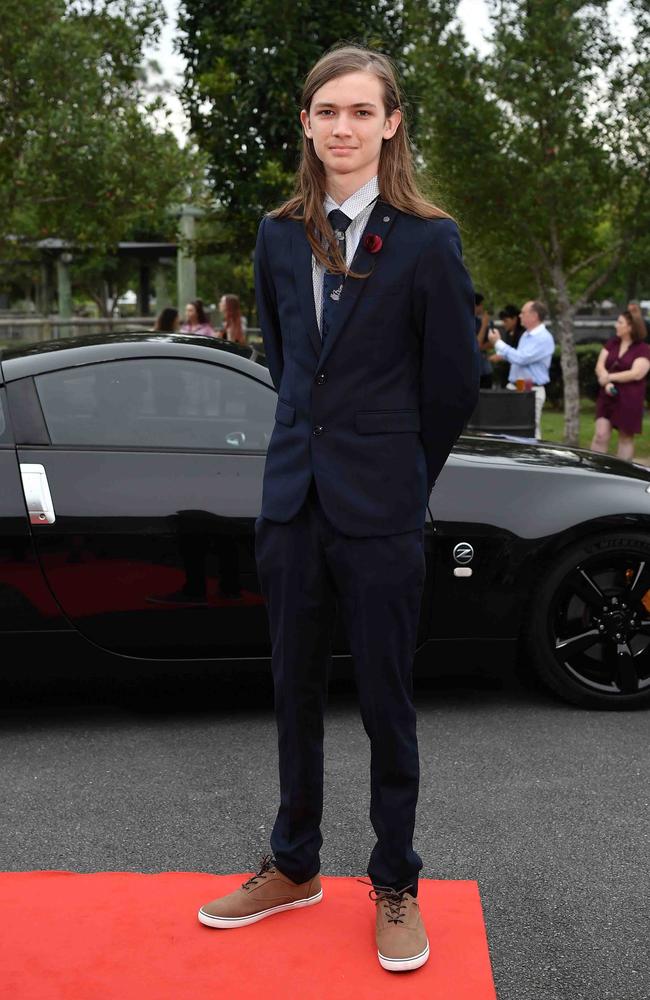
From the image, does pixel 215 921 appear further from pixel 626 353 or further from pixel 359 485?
pixel 626 353

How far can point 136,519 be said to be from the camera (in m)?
4.07

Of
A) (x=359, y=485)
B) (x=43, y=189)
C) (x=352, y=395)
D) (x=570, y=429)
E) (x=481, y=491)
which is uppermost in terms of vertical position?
A: (x=43, y=189)

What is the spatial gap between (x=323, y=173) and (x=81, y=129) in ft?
40.8

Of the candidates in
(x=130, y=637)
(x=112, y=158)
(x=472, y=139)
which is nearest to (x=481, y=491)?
(x=130, y=637)

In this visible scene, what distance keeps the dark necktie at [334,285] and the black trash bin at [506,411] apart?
7035 millimetres

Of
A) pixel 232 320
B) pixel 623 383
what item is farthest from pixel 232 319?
pixel 623 383

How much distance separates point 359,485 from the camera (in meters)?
2.53

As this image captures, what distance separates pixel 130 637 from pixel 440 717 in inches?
47.8

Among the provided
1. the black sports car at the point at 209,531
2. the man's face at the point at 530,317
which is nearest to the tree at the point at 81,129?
the man's face at the point at 530,317

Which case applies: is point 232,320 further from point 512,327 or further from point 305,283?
point 305,283

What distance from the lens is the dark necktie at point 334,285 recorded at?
8.33ft

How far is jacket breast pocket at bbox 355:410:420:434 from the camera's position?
2.52 meters

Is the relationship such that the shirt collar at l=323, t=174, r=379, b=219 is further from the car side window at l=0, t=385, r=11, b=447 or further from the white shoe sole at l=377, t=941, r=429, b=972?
the car side window at l=0, t=385, r=11, b=447

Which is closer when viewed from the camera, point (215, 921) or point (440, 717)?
point (215, 921)
